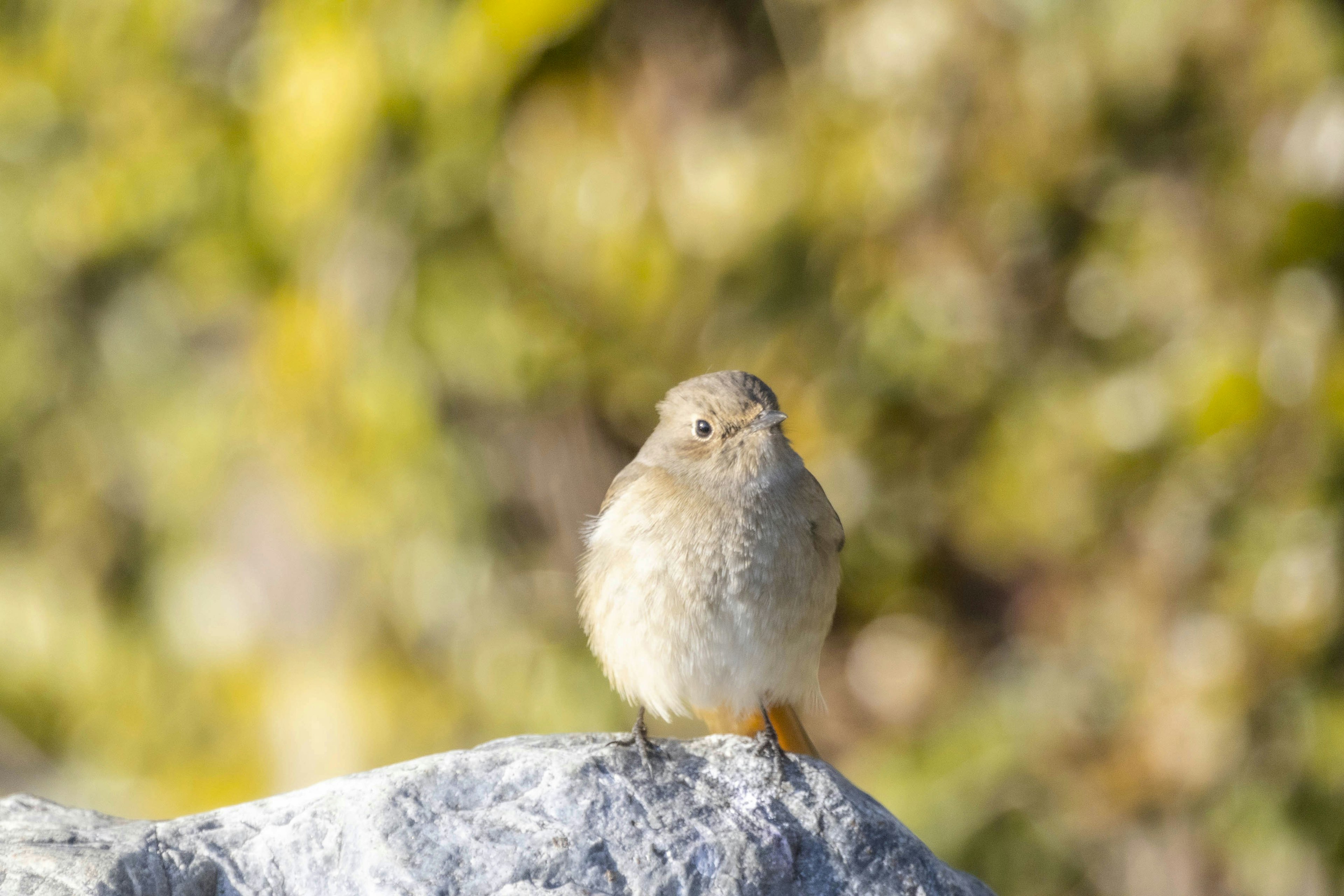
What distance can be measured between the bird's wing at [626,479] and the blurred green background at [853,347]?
1.22m

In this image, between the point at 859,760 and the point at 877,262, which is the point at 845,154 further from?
the point at 859,760

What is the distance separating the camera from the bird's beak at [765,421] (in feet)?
11.1

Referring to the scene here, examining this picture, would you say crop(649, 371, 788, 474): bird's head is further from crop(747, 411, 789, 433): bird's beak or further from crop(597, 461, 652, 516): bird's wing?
crop(597, 461, 652, 516): bird's wing

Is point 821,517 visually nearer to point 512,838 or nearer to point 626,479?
point 626,479

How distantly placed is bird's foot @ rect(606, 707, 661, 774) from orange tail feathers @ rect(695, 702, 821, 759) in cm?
44

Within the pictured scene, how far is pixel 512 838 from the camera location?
8.79 ft

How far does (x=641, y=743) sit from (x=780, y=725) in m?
0.68

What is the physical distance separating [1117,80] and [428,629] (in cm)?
338

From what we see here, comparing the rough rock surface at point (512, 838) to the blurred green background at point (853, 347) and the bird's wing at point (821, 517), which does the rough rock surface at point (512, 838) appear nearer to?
the bird's wing at point (821, 517)

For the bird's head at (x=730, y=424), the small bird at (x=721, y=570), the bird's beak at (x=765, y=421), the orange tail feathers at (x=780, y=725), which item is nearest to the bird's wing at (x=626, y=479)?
the small bird at (x=721, y=570)

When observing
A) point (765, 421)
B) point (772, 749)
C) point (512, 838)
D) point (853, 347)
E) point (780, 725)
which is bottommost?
point (512, 838)

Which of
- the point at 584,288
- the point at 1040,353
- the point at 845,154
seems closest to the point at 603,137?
the point at 584,288

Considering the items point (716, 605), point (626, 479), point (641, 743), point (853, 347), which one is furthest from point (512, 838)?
point (853, 347)

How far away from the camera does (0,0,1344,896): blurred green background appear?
4.52 metres
